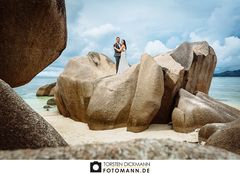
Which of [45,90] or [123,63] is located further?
[45,90]

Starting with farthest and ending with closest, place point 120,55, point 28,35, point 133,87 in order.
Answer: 1. point 120,55
2. point 133,87
3. point 28,35

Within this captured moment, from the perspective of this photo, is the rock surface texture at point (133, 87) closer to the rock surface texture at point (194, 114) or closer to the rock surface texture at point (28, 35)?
the rock surface texture at point (194, 114)

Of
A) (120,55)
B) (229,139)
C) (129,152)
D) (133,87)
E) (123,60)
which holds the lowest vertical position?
(133,87)

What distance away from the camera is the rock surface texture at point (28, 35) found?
70.1 inches

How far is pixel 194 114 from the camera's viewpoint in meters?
5.49

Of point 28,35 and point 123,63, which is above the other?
point 28,35

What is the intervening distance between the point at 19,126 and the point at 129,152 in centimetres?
71

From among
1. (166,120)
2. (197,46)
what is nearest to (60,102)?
(166,120)

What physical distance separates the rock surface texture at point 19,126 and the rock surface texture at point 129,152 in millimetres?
416

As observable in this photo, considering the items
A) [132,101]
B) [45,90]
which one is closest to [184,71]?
[132,101]

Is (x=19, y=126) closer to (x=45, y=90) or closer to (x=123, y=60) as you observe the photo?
(x=123, y=60)

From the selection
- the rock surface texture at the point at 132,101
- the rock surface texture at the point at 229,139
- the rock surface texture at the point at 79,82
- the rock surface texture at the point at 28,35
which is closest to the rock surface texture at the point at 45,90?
the rock surface texture at the point at 79,82

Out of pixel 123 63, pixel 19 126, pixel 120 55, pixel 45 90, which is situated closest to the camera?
pixel 19 126

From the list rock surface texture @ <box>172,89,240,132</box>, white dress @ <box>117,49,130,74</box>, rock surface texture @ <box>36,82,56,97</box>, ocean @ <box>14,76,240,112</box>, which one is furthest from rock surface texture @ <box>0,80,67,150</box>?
rock surface texture @ <box>36,82,56,97</box>
